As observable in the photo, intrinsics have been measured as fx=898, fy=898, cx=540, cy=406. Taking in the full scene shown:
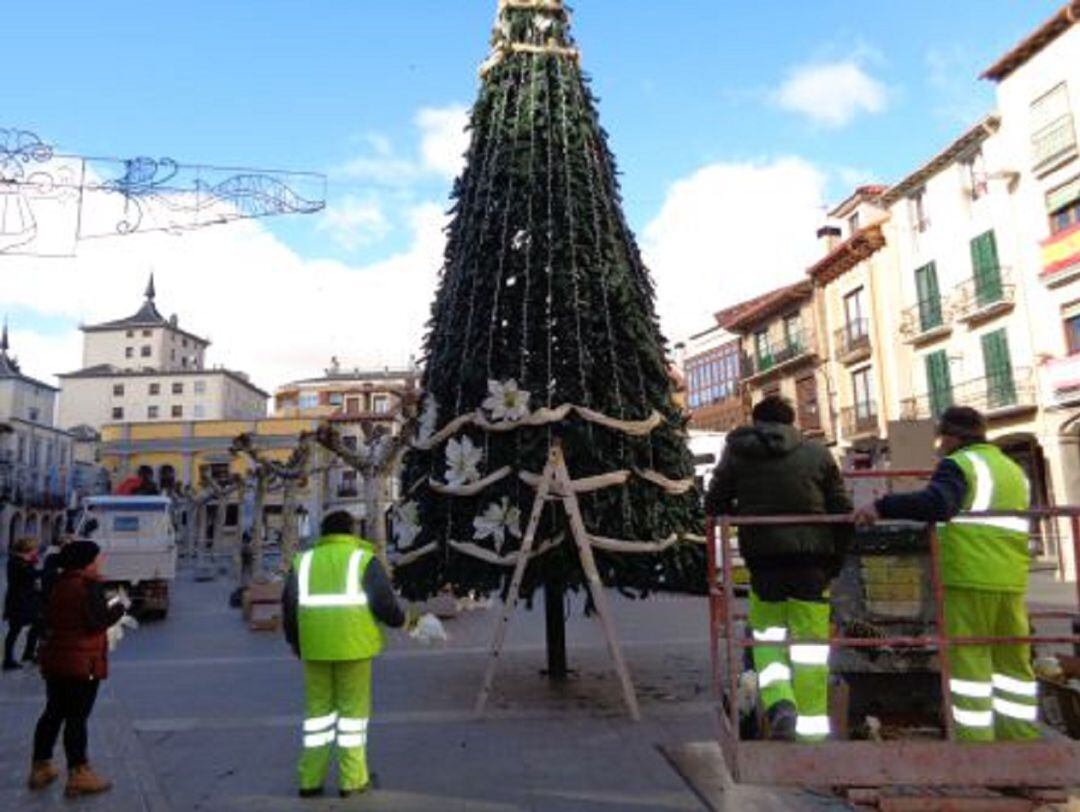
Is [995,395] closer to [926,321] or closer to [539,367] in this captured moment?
[926,321]

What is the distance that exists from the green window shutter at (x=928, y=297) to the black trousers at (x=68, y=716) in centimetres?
2822

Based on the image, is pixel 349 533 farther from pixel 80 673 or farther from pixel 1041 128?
pixel 1041 128

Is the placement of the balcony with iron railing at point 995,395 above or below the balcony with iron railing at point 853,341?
below

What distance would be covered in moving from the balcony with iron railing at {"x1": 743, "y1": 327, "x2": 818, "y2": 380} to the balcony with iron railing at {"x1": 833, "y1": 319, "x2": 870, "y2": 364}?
151cm

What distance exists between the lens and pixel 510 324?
28.4 ft

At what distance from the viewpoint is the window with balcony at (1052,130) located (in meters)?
23.2

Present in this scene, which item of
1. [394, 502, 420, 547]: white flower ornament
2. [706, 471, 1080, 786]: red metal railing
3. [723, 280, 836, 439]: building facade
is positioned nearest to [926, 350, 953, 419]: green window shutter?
[723, 280, 836, 439]: building facade

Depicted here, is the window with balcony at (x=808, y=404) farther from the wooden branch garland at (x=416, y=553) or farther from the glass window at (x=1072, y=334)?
the wooden branch garland at (x=416, y=553)

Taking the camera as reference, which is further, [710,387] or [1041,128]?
[710,387]

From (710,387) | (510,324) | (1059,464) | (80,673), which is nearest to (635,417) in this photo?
(510,324)

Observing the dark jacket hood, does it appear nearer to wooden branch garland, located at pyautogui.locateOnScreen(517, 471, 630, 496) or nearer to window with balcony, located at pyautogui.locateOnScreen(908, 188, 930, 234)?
wooden branch garland, located at pyautogui.locateOnScreen(517, 471, 630, 496)

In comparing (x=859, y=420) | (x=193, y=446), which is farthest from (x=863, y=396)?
(x=193, y=446)

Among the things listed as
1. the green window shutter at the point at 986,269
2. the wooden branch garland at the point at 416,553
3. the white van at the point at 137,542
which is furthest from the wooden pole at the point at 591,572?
the green window shutter at the point at 986,269

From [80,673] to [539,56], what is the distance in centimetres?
704
